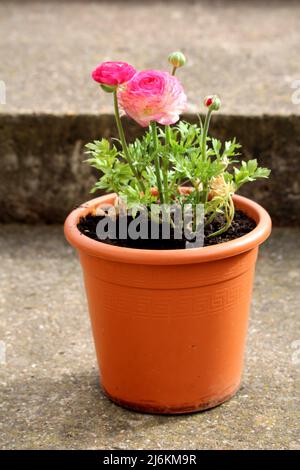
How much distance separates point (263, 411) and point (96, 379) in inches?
17.7

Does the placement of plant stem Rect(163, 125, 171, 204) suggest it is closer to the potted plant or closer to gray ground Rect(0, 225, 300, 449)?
the potted plant

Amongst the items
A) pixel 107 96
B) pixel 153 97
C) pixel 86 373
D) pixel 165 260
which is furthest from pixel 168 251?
pixel 107 96

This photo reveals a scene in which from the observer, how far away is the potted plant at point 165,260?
176 centimetres

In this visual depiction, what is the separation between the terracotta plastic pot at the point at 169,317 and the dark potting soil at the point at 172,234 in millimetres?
31

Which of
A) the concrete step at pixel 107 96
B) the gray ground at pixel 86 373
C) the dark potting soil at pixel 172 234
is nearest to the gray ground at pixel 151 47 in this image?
the concrete step at pixel 107 96

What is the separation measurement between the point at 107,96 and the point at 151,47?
659 mm

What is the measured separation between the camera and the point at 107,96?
9.98 ft

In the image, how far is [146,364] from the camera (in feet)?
6.16

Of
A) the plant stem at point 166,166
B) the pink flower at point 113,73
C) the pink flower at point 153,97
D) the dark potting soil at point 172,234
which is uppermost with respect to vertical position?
the pink flower at point 113,73

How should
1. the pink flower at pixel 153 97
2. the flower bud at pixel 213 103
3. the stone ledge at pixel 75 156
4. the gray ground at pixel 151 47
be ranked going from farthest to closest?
1. the gray ground at pixel 151 47
2. the stone ledge at pixel 75 156
3. the flower bud at pixel 213 103
4. the pink flower at pixel 153 97

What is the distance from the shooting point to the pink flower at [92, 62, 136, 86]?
173 centimetres

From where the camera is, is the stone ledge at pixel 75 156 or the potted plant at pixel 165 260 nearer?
the potted plant at pixel 165 260

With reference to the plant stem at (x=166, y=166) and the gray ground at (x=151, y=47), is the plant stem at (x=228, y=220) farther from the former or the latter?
the gray ground at (x=151, y=47)

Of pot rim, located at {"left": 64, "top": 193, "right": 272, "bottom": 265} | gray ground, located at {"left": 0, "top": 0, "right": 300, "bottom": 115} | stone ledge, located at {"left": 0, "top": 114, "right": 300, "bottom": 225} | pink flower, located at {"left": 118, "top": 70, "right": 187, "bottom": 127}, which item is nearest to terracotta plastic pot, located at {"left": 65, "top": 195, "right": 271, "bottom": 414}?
pot rim, located at {"left": 64, "top": 193, "right": 272, "bottom": 265}
